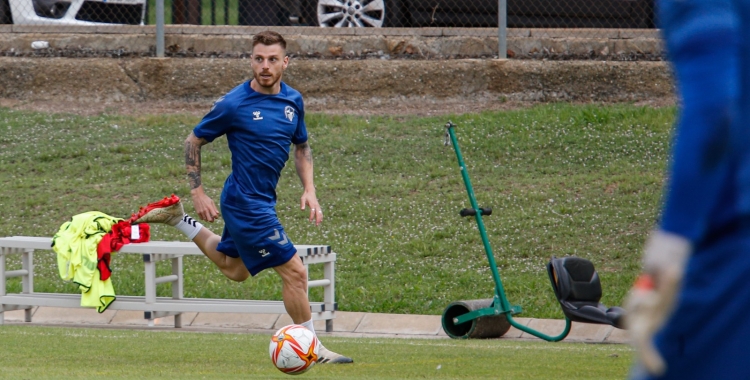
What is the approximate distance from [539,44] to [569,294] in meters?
9.30

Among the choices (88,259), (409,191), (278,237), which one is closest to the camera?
(278,237)

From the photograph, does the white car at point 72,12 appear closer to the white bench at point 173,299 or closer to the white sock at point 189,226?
the white bench at point 173,299

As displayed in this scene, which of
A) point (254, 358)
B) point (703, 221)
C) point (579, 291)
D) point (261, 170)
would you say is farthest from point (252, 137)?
point (703, 221)

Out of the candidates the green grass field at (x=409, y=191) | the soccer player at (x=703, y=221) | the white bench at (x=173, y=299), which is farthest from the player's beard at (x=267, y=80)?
the soccer player at (x=703, y=221)

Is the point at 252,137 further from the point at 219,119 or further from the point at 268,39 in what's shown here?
the point at 268,39

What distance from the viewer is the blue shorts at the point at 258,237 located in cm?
701

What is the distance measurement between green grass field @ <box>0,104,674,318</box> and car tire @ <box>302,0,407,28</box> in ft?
7.18

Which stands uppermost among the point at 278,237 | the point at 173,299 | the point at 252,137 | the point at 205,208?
the point at 252,137

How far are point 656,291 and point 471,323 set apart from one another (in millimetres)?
7291

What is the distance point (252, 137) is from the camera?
7.15 meters

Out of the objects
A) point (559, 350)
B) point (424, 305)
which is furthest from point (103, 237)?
point (559, 350)

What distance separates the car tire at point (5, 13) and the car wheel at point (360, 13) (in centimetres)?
489

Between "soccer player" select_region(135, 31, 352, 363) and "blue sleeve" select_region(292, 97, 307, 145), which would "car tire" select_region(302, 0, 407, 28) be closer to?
"blue sleeve" select_region(292, 97, 307, 145)

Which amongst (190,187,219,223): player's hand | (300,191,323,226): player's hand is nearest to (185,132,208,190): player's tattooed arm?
(190,187,219,223): player's hand
